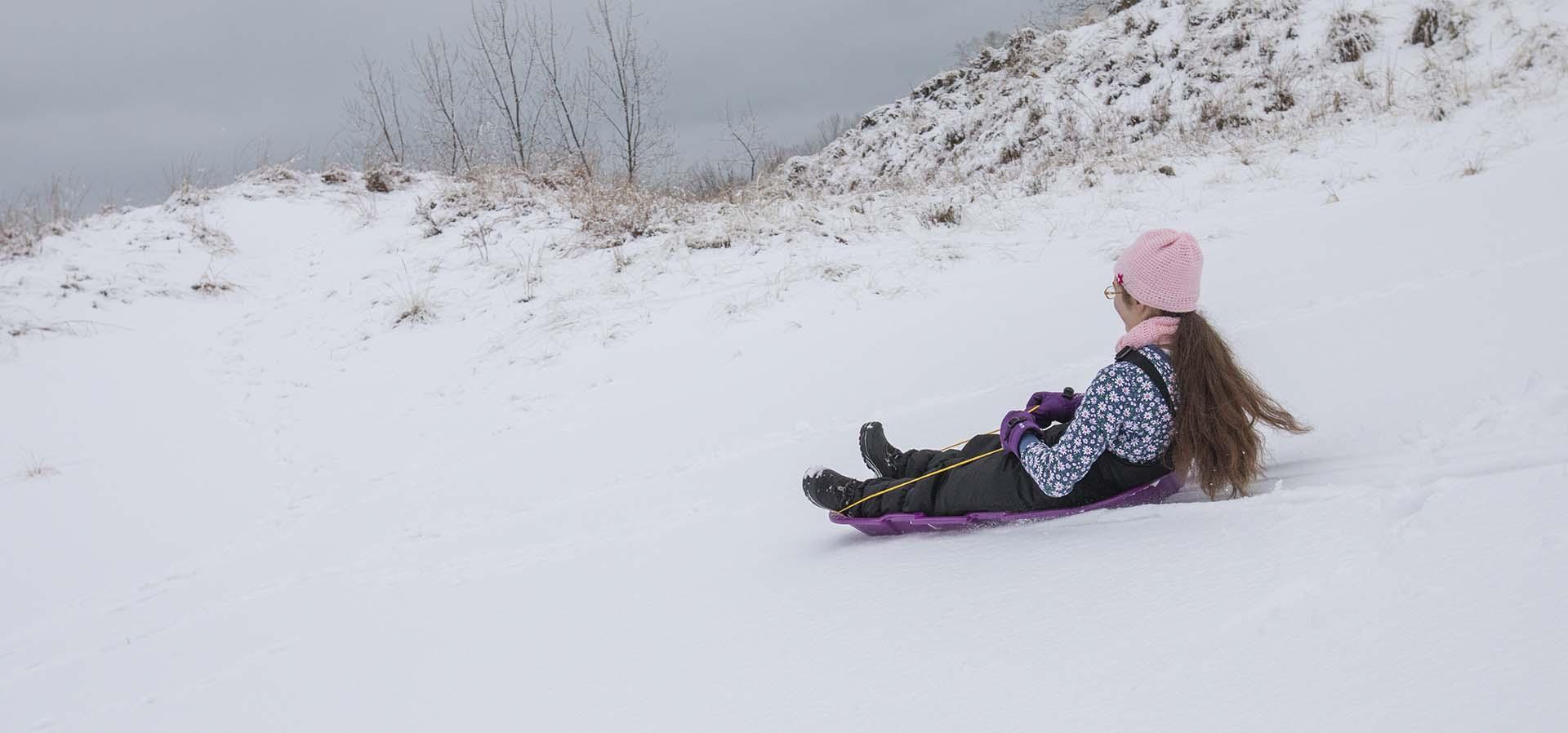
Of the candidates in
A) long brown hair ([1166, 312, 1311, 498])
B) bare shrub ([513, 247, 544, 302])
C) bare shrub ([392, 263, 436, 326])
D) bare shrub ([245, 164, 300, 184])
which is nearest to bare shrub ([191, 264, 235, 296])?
bare shrub ([392, 263, 436, 326])

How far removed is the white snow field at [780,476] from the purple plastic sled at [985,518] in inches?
3.1

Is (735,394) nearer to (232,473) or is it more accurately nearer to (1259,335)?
(1259,335)

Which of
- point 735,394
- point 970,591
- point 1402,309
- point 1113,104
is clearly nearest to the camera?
point 970,591

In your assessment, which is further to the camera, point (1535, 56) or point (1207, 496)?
point (1535, 56)

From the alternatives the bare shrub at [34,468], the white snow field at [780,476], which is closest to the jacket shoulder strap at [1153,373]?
the white snow field at [780,476]

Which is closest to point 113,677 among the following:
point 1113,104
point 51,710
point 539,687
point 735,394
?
point 51,710

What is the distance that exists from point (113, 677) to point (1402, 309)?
5.15 m

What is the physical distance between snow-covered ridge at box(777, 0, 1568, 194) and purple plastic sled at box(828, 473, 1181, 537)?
19.7 feet

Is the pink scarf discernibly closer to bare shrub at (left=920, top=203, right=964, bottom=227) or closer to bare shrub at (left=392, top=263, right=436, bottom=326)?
bare shrub at (left=920, top=203, right=964, bottom=227)

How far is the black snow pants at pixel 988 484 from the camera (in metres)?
2.43

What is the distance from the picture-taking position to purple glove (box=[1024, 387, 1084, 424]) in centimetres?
271

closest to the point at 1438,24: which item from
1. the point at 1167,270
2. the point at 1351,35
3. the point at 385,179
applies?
the point at 1351,35

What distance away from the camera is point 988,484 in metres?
2.58

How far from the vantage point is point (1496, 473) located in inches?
72.1
